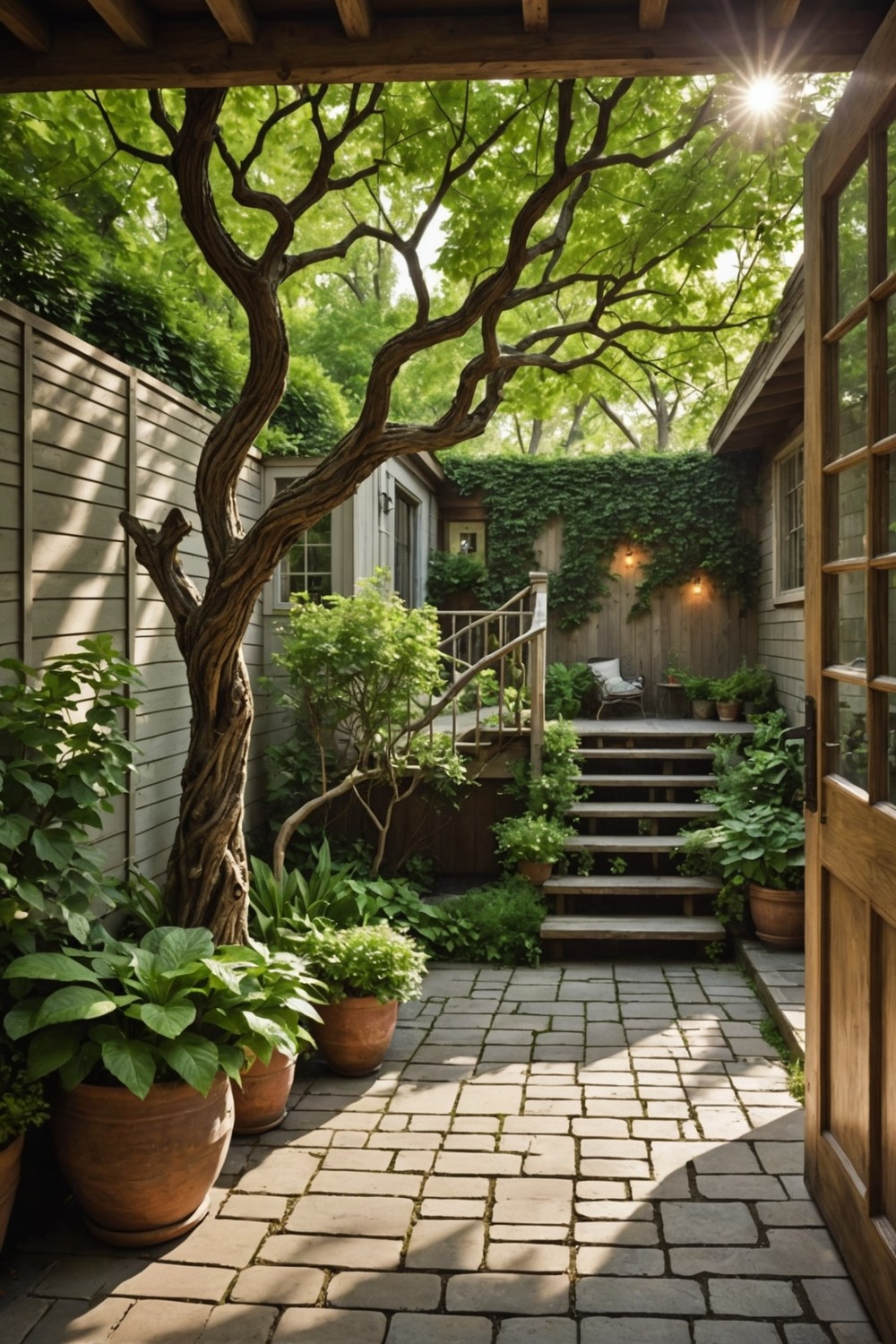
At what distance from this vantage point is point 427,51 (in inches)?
94.9

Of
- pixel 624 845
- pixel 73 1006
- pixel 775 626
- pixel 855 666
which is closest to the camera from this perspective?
pixel 855 666

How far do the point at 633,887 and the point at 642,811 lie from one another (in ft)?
2.68

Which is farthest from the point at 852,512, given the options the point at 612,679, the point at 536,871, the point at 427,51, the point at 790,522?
the point at 612,679

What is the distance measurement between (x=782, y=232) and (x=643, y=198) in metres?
0.75

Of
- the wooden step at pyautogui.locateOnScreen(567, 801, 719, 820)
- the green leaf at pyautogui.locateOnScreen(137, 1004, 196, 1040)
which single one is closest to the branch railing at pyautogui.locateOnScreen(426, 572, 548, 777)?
the wooden step at pyautogui.locateOnScreen(567, 801, 719, 820)

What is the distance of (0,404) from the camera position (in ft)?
10.7

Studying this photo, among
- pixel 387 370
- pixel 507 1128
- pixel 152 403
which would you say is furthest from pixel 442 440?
pixel 507 1128

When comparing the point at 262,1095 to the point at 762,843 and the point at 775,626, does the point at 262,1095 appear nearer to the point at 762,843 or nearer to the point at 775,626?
the point at 762,843

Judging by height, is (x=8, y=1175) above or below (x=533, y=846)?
below

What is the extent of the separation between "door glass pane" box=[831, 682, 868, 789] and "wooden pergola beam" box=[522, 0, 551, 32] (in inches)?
68.0

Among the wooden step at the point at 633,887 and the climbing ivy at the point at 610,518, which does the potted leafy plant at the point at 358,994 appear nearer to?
the wooden step at the point at 633,887

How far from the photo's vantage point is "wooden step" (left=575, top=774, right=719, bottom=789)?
702cm

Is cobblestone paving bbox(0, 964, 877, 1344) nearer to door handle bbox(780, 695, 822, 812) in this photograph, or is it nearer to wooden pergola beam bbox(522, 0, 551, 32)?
door handle bbox(780, 695, 822, 812)

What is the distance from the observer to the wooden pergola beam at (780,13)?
2.23 m
